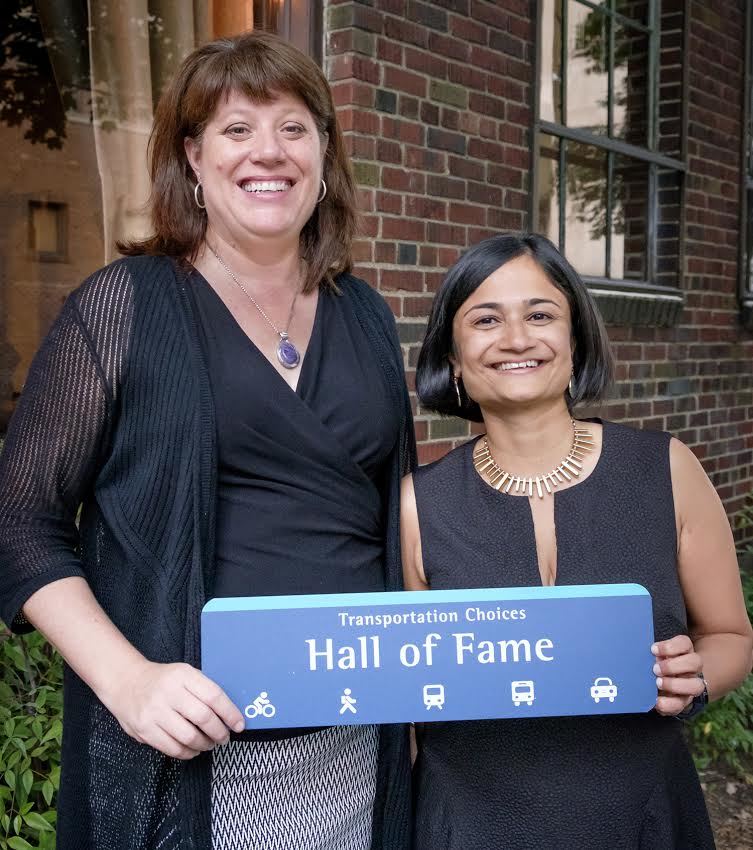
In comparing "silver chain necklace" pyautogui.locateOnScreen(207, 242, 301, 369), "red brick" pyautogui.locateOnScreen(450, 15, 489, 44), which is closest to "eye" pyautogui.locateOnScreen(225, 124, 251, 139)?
"silver chain necklace" pyautogui.locateOnScreen(207, 242, 301, 369)

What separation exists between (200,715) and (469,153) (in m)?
3.04

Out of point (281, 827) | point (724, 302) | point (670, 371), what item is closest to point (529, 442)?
point (281, 827)

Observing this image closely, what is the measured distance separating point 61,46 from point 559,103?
7.89 ft

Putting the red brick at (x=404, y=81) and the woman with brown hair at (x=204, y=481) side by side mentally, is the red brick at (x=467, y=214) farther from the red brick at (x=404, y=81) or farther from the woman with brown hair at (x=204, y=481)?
the woman with brown hair at (x=204, y=481)

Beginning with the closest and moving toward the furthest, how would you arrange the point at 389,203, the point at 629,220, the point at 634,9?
the point at 389,203
the point at 634,9
the point at 629,220

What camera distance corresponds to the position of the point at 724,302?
569 cm

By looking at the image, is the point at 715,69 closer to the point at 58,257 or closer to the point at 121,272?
the point at 58,257

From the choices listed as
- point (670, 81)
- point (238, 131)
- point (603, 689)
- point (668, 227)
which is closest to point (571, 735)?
point (603, 689)

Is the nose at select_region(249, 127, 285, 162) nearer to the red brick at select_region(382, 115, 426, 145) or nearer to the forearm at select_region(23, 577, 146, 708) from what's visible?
the forearm at select_region(23, 577, 146, 708)

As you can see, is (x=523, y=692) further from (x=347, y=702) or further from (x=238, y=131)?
(x=238, y=131)

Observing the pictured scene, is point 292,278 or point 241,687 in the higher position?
point 292,278

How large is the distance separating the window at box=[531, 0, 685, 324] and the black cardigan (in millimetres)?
3159

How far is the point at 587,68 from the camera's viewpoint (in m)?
4.83

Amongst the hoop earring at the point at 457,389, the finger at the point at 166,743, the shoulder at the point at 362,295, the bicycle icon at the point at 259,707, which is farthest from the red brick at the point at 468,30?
the finger at the point at 166,743
